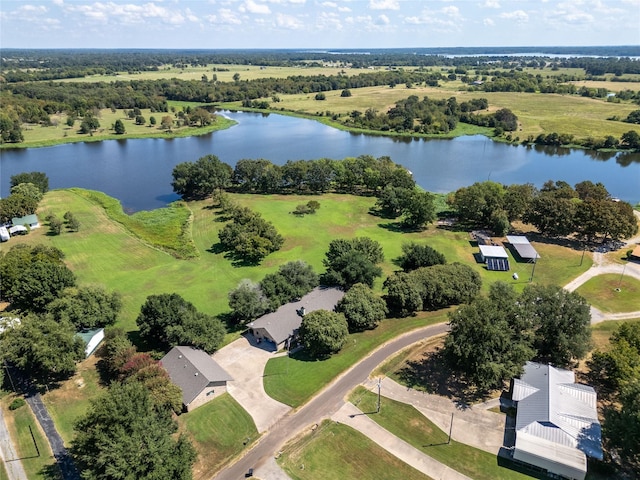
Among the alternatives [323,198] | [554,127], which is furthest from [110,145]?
[554,127]

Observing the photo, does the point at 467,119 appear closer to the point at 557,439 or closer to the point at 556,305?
the point at 556,305

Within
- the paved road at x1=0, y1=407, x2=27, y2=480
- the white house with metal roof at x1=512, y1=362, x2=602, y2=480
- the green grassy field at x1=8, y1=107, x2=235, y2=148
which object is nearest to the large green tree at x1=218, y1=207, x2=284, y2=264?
the paved road at x1=0, y1=407, x2=27, y2=480

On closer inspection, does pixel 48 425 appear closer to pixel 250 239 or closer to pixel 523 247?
pixel 250 239

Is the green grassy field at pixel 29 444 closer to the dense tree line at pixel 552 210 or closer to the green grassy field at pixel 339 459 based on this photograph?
the green grassy field at pixel 339 459

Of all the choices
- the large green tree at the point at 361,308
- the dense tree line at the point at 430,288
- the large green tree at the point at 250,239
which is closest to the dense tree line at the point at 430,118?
the large green tree at the point at 250,239

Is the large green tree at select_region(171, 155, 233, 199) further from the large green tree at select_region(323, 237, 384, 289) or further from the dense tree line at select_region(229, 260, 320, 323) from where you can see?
the dense tree line at select_region(229, 260, 320, 323)

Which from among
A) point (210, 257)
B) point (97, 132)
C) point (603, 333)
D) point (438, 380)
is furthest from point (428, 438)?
point (97, 132)
